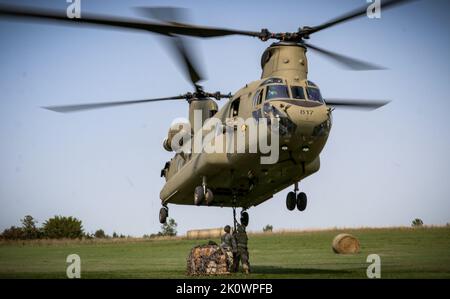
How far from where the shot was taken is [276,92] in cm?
2334

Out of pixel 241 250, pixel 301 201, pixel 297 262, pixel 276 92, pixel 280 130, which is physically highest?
pixel 276 92

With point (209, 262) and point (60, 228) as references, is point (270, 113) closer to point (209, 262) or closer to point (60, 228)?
point (209, 262)

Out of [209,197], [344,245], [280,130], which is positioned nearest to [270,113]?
[280,130]

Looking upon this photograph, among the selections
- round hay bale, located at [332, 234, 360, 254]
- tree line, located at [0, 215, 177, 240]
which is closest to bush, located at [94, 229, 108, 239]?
tree line, located at [0, 215, 177, 240]

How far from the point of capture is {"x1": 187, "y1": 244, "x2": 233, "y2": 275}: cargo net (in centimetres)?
2439

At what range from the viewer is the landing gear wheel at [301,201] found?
2670 centimetres

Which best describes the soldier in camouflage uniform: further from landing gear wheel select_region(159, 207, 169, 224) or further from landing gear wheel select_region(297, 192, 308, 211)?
landing gear wheel select_region(159, 207, 169, 224)

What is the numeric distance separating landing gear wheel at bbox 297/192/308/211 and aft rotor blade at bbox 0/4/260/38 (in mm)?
7184

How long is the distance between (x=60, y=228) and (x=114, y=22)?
37.8 m

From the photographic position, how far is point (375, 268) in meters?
25.7

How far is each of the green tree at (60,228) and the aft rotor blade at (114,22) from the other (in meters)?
35.1
